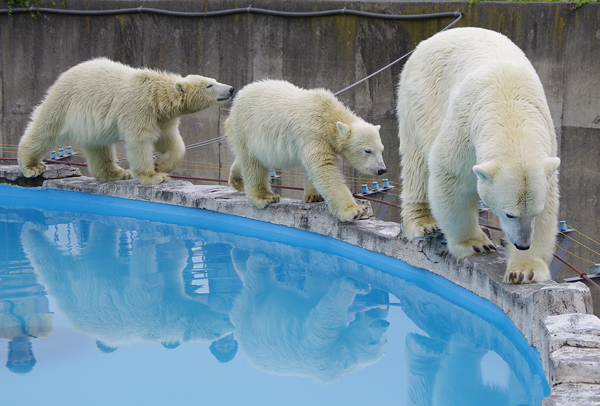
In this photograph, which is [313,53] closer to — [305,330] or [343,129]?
[343,129]

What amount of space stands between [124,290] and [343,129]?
1.62 m

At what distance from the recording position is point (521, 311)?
8.82ft

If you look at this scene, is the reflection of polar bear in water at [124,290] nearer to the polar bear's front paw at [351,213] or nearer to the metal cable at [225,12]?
the polar bear's front paw at [351,213]

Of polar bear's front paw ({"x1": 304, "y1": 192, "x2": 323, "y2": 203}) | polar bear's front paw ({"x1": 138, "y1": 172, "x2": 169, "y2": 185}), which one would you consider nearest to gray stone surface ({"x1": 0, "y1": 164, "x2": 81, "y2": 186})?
polar bear's front paw ({"x1": 138, "y1": 172, "x2": 169, "y2": 185})

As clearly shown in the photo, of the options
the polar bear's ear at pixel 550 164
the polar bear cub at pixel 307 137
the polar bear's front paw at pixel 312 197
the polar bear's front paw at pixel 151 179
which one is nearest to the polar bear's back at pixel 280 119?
the polar bear cub at pixel 307 137

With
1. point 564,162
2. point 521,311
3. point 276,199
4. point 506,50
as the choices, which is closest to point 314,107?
point 276,199

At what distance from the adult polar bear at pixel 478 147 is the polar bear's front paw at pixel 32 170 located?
3.62 metres

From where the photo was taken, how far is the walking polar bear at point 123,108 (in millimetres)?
5043

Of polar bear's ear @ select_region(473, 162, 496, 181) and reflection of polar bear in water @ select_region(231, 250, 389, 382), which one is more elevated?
polar bear's ear @ select_region(473, 162, 496, 181)

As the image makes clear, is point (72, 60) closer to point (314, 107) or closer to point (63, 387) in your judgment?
point (314, 107)

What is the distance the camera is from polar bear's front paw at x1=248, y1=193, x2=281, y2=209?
181 inches

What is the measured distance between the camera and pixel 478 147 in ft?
8.54

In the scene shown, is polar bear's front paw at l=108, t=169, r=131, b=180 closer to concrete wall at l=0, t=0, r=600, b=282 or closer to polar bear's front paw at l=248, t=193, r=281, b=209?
polar bear's front paw at l=248, t=193, r=281, b=209

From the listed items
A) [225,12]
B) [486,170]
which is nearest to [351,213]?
[486,170]
